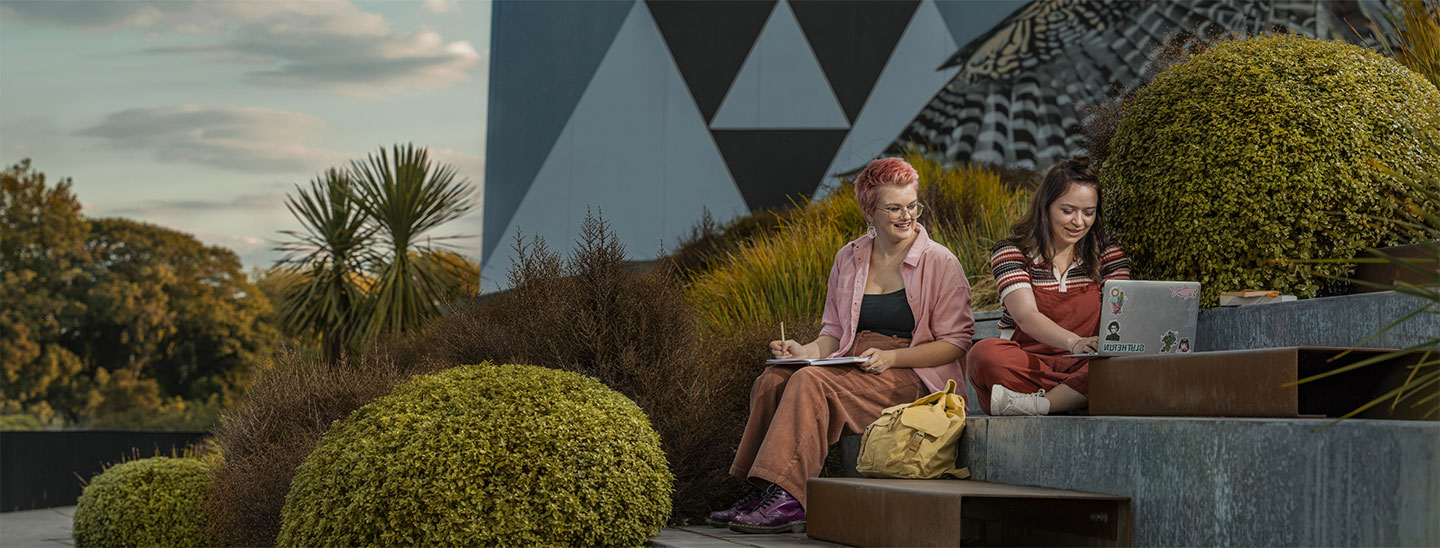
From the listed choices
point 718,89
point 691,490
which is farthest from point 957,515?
point 718,89

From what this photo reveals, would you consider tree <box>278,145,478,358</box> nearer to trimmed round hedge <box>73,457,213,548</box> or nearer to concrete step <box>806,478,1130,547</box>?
trimmed round hedge <box>73,457,213,548</box>

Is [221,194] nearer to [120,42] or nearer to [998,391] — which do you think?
[120,42]

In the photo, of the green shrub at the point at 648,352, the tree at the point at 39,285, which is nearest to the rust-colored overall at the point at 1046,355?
the green shrub at the point at 648,352

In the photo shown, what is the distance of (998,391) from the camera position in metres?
3.79

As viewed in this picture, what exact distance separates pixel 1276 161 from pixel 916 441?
1.49m

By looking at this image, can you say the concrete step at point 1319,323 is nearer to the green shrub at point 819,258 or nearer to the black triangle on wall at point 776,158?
the green shrub at point 819,258

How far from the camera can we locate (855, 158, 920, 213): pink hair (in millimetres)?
4160

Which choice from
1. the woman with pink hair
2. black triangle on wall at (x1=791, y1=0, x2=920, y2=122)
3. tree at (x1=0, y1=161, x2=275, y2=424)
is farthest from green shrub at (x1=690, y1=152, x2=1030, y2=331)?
tree at (x1=0, y1=161, x2=275, y2=424)

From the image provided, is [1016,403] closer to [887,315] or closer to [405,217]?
[887,315]

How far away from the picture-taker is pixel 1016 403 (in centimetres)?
374

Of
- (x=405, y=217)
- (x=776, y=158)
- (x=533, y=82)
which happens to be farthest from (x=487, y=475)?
(x=533, y=82)

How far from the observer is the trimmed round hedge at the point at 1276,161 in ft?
11.9

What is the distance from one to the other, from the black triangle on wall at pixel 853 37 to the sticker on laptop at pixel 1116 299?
9045mm

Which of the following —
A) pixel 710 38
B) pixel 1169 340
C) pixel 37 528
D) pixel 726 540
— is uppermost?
pixel 710 38
